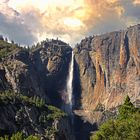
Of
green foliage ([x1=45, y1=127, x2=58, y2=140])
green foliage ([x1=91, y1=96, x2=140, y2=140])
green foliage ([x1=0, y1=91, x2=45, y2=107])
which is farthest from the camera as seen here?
green foliage ([x1=45, y1=127, x2=58, y2=140])

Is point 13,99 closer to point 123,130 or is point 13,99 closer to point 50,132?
point 50,132

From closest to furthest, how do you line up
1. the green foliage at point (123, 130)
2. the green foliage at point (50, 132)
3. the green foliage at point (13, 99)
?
the green foliage at point (123, 130) < the green foliage at point (13, 99) < the green foliage at point (50, 132)

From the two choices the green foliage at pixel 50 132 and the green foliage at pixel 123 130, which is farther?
the green foliage at pixel 50 132

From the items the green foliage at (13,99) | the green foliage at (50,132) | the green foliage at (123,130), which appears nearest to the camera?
the green foliage at (123,130)

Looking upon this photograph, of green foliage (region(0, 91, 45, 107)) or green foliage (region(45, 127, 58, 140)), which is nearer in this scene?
green foliage (region(0, 91, 45, 107))

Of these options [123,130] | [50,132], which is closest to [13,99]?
[50,132]

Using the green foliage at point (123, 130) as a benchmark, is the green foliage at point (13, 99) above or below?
above

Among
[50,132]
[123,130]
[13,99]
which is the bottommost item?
[123,130]

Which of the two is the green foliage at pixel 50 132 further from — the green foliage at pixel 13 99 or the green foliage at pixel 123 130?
the green foliage at pixel 123 130

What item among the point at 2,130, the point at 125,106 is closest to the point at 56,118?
the point at 2,130

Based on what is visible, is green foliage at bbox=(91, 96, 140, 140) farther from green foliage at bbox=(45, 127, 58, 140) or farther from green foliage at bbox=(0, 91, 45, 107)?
green foliage at bbox=(45, 127, 58, 140)

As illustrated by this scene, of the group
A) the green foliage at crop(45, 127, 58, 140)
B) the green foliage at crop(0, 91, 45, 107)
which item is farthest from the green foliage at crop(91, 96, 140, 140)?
the green foliage at crop(45, 127, 58, 140)

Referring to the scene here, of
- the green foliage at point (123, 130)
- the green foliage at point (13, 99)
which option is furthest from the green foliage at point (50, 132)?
the green foliage at point (123, 130)

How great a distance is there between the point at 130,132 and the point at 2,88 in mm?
117990
